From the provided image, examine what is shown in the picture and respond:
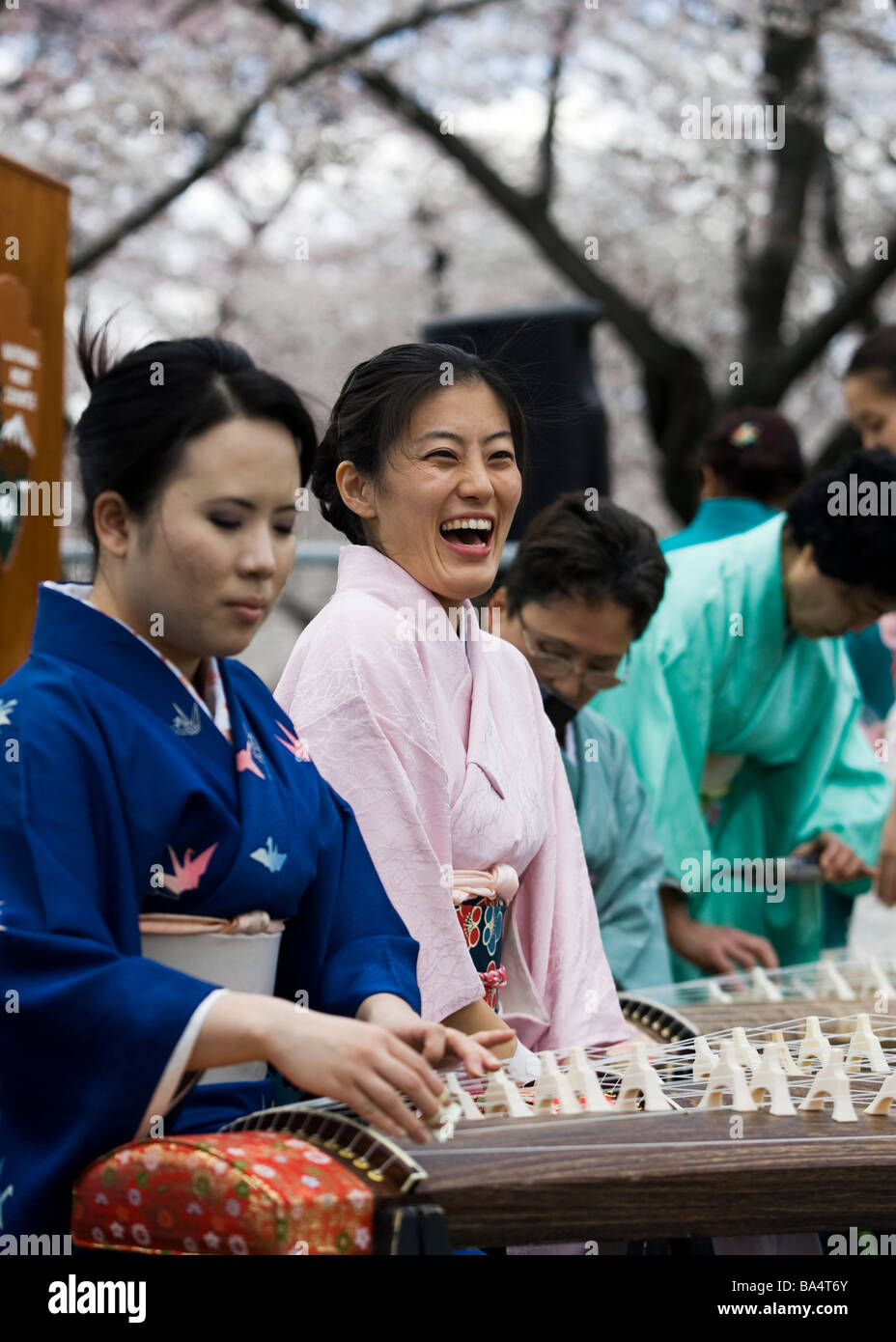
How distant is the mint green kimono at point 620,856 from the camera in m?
3.65

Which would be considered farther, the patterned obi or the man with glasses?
the man with glasses

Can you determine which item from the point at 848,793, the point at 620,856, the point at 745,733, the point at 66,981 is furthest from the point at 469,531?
the point at 848,793

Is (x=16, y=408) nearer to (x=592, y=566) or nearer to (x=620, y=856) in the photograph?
(x=592, y=566)

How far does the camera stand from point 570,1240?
5.89 feet

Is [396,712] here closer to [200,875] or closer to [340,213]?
[200,875]

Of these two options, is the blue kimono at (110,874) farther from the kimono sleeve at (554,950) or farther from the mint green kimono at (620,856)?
the mint green kimono at (620,856)

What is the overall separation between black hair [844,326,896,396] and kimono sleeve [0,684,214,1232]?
3.65 meters

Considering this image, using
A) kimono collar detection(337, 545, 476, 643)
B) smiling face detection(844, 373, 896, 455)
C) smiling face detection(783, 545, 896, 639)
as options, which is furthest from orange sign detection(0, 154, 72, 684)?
smiling face detection(844, 373, 896, 455)

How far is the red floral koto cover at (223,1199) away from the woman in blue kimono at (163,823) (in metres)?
0.06

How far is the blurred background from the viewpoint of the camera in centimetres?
1007

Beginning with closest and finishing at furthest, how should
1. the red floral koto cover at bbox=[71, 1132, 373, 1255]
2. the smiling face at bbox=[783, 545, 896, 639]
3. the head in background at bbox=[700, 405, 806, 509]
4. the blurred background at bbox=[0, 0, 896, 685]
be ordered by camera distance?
the red floral koto cover at bbox=[71, 1132, 373, 1255] → the smiling face at bbox=[783, 545, 896, 639] → the head in background at bbox=[700, 405, 806, 509] → the blurred background at bbox=[0, 0, 896, 685]

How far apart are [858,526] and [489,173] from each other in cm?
659

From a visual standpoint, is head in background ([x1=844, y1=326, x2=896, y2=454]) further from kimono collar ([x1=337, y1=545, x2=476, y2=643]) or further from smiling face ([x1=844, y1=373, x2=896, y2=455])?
kimono collar ([x1=337, y1=545, x2=476, y2=643])

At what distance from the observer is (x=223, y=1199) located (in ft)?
5.23
